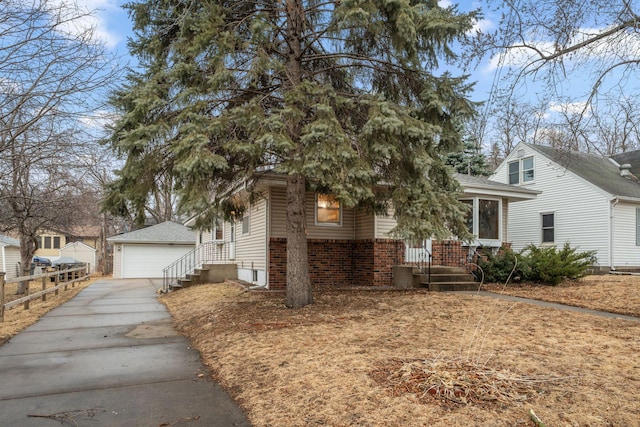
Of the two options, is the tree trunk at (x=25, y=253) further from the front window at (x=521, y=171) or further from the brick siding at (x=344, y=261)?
the front window at (x=521, y=171)

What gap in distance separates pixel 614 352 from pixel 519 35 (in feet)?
15.6

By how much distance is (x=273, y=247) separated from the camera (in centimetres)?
1198

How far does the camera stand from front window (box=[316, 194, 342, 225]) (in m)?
12.7

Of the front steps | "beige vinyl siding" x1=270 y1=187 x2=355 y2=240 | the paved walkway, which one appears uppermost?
"beige vinyl siding" x1=270 y1=187 x2=355 y2=240

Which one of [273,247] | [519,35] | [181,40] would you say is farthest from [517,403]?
[273,247]

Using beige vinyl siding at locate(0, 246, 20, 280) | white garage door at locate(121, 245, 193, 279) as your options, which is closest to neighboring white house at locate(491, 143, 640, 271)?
white garage door at locate(121, 245, 193, 279)

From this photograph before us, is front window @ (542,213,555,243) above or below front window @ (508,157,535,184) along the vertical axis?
below

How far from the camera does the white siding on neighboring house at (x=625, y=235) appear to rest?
17.2 m

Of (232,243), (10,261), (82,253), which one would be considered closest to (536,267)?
(232,243)

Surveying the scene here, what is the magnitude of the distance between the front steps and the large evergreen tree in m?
3.18

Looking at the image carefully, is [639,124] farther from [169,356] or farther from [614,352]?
[169,356]

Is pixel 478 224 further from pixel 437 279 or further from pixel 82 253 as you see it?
pixel 82 253

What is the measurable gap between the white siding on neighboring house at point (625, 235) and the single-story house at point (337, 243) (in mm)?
6215

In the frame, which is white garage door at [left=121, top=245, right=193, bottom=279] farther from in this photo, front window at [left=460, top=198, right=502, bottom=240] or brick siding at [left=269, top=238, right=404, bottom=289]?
front window at [left=460, top=198, right=502, bottom=240]
